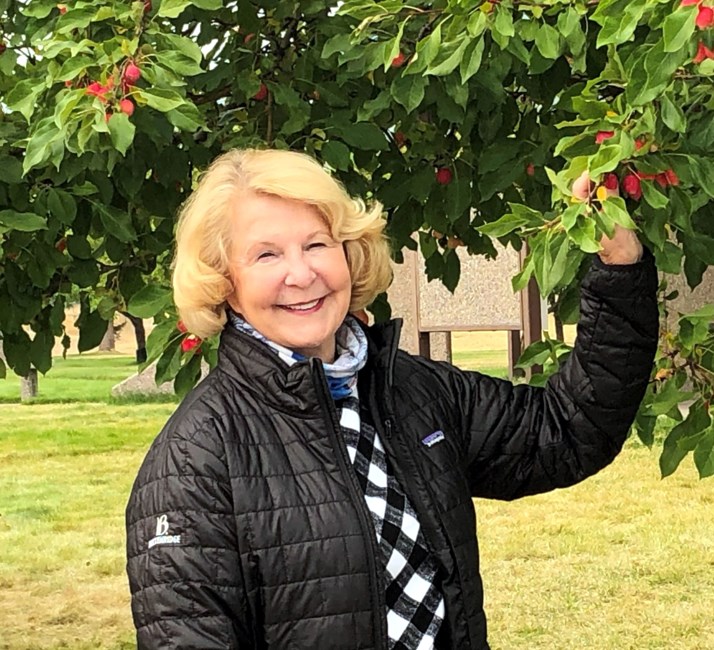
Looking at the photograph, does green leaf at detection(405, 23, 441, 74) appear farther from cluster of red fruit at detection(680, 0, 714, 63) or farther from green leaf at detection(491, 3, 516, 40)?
cluster of red fruit at detection(680, 0, 714, 63)

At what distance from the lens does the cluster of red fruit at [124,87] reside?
83.9 inches

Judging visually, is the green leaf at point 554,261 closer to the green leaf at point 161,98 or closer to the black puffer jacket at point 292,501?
the black puffer jacket at point 292,501

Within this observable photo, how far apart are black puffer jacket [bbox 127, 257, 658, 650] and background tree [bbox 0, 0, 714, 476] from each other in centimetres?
25

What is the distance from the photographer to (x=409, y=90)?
8.26 feet

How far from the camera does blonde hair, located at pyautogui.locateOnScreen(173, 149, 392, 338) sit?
178cm

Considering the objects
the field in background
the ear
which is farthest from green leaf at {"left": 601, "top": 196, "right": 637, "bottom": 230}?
the field in background

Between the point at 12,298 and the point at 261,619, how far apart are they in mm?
1728

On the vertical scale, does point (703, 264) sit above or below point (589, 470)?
above

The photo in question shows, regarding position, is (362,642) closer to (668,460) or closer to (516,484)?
(516,484)

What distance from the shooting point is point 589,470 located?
2.10m

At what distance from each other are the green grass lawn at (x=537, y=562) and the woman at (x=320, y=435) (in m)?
4.52

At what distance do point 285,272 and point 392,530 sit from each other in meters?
0.41

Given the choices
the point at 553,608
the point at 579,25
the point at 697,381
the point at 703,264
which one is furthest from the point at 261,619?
the point at 553,608

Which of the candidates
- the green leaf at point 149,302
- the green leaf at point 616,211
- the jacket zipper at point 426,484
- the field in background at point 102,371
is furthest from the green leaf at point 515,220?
the field in background at point 102,371
